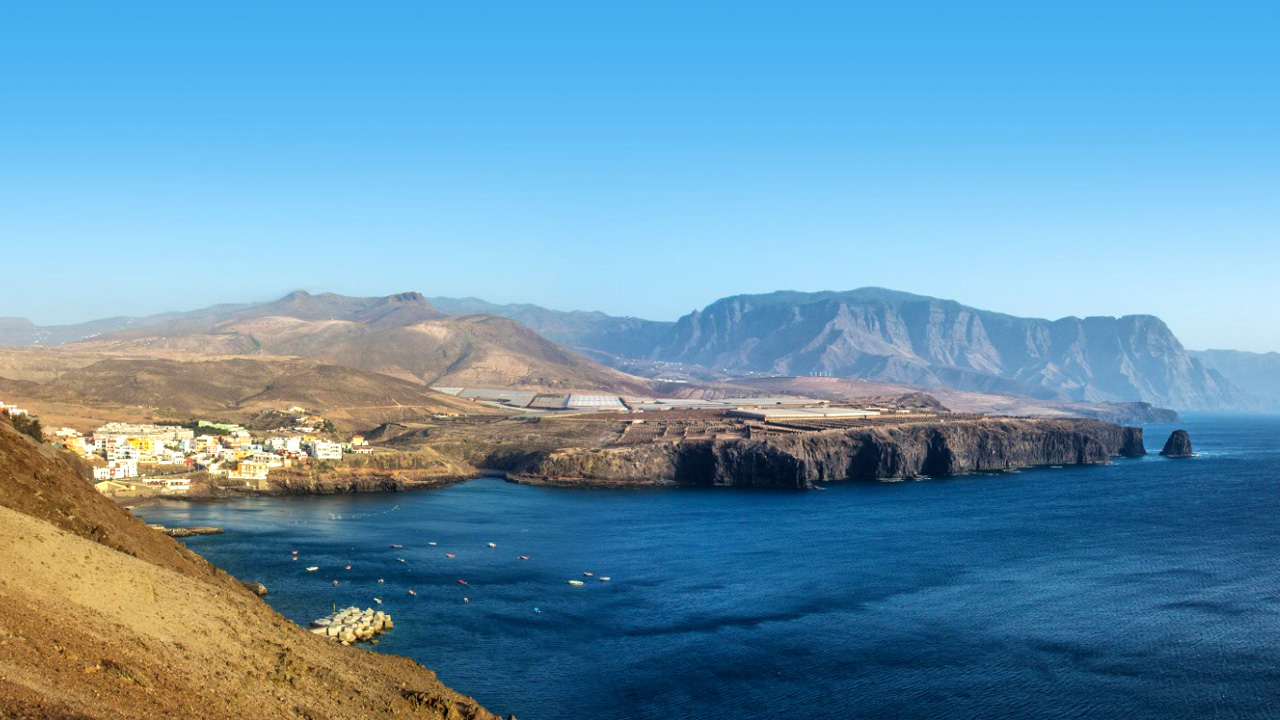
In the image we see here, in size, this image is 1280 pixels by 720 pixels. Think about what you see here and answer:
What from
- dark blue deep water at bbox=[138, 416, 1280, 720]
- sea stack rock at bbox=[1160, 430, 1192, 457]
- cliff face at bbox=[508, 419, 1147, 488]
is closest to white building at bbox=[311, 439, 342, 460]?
dark blue deep water at bbox=[138, 416, 1280, 720]

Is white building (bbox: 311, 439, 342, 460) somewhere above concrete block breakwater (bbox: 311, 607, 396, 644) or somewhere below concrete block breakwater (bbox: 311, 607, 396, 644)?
above

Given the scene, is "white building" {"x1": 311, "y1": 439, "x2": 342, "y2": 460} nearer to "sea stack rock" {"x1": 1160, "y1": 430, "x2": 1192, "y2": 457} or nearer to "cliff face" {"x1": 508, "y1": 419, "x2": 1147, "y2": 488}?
"cliff face" {"x1": 508, "y1": 419, "x2": 1147, "y2": 488}

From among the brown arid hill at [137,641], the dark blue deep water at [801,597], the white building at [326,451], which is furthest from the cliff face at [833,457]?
the brown arid hill at [137,641]

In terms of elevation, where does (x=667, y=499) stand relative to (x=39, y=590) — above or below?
below

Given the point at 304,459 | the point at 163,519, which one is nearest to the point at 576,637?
the point at 163,519

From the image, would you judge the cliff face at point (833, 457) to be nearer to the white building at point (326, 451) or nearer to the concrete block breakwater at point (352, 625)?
the white building at point (326, 451)

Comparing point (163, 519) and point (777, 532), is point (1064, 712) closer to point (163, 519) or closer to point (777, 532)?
point (777, 532)
